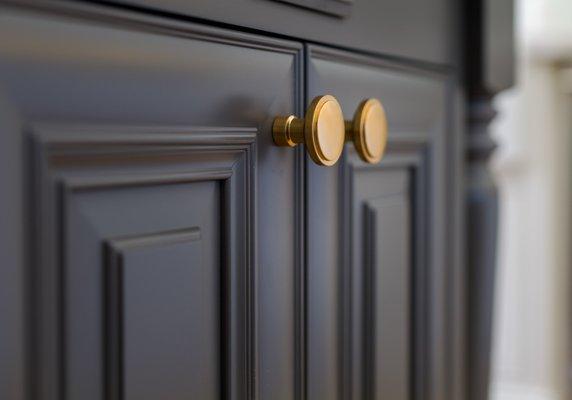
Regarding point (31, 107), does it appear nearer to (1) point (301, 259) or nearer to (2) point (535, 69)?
(1) point (301, 259)

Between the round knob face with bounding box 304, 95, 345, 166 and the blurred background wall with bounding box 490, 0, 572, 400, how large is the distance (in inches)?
45.7

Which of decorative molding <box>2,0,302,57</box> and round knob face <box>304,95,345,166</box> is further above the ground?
decorative molding <box>2,0,302,57</box>

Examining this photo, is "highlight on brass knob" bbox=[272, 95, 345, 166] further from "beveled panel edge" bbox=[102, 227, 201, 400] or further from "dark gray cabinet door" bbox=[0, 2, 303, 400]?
"beveled panel edge" bbox=[102, 227, 201, 400]

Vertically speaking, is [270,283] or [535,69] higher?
[535,69]

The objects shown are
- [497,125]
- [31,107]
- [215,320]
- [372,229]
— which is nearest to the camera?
[31,107]

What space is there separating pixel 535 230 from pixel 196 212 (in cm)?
133

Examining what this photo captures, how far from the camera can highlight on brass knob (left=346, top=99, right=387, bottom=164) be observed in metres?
0.46

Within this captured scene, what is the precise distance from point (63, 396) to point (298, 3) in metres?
0.25

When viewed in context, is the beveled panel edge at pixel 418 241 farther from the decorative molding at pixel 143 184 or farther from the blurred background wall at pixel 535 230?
the blurred background wall at pixel 535 230

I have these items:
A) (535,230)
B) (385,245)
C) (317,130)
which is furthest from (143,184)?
(535,230)

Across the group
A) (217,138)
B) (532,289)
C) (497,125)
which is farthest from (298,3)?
(532,289)

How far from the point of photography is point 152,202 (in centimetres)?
34

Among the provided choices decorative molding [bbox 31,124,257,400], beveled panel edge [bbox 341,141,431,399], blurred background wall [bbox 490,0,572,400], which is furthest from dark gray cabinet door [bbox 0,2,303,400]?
blurred background wall [bbox 490,0,572,400]

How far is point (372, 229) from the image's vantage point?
20.9 inches
